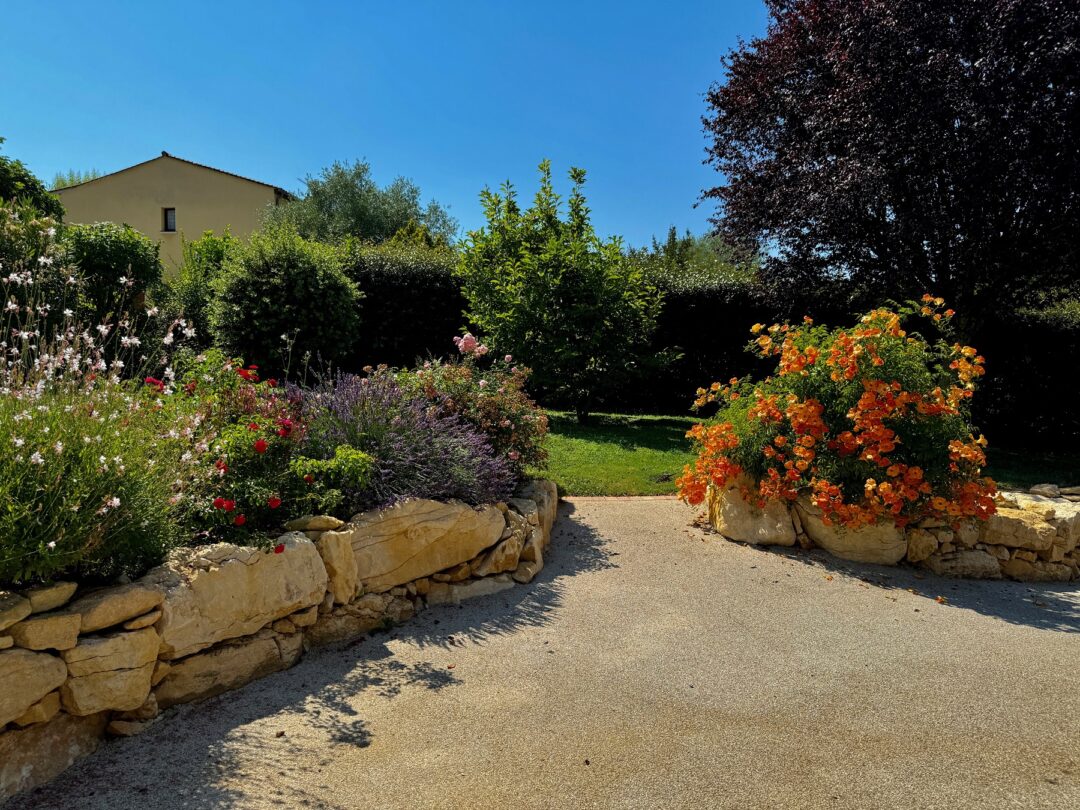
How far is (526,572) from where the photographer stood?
423cm

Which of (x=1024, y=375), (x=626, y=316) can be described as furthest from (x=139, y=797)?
(x=1024, y=375)

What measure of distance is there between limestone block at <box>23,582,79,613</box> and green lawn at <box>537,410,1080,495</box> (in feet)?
14.1

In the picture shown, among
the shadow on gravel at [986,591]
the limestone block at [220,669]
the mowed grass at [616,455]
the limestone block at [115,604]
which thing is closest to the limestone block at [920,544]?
the shadow on gravel at [986,591]

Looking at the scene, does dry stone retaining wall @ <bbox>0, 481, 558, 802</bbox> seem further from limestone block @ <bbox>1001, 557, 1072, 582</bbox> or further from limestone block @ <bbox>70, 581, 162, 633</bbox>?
limestone block @ <bbox>1001, 557, 1072, 582</bbox>

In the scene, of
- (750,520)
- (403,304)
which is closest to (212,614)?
(750,520)

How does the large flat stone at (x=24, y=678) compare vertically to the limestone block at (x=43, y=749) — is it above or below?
above

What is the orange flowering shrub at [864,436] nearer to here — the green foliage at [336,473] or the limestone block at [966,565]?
the limestone block at [966,565]

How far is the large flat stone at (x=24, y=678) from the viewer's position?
7.17 feet

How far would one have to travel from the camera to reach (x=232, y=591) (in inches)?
114

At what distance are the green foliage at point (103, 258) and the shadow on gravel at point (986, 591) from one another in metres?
8.42

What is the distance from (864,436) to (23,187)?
15.0 m

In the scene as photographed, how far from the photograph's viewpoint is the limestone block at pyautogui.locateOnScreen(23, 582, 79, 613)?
236cm

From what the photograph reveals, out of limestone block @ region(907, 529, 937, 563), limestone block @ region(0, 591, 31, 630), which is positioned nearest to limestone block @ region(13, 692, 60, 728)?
limestone block @ region(0, 591, 31, 630)

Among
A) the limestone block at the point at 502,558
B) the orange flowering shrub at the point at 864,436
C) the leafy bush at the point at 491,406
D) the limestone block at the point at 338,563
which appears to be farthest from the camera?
the leafy bush at the point at 491,406
